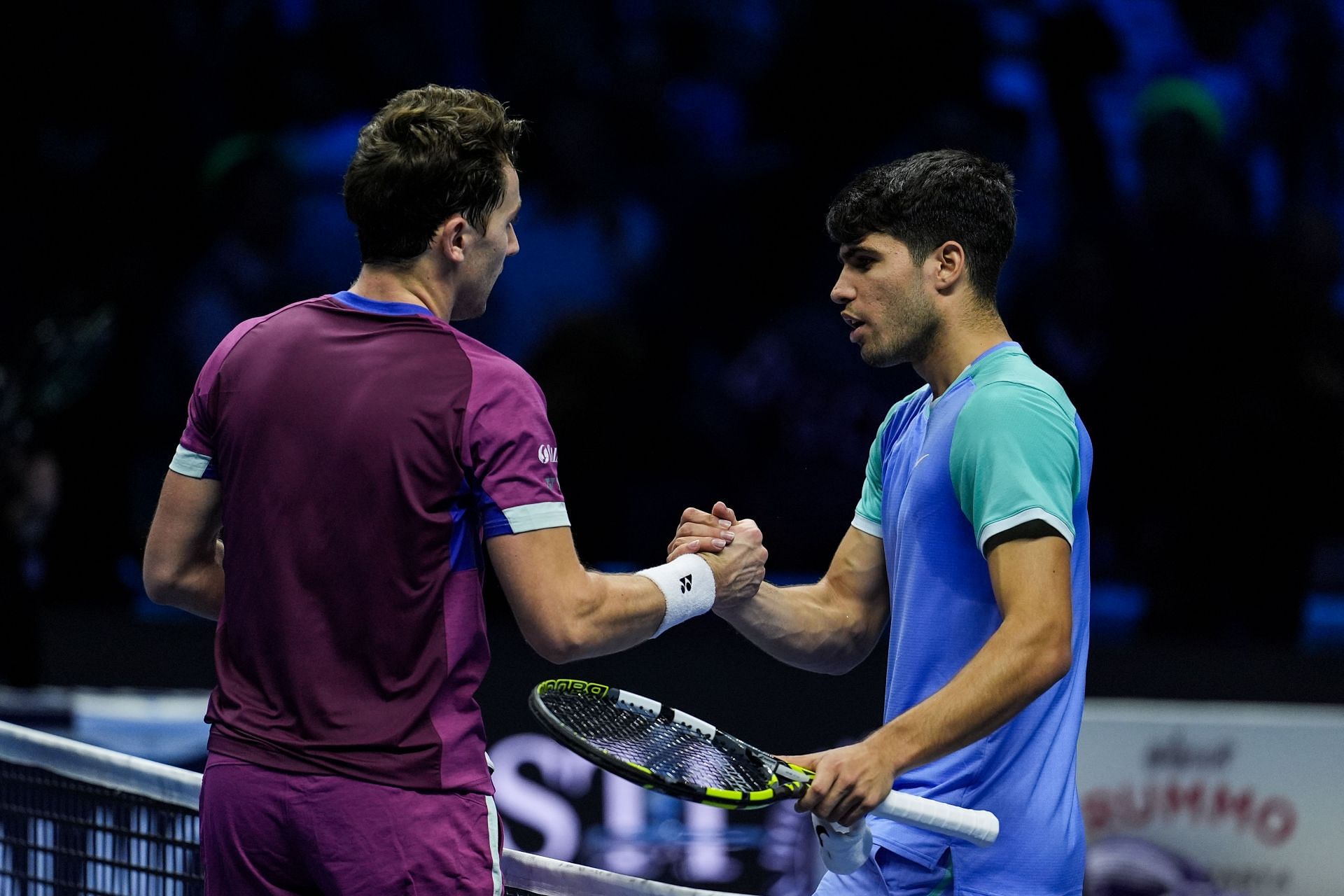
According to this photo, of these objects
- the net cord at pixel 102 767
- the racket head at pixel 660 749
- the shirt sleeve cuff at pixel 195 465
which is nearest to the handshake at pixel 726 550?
the racket head at pixel 660 749

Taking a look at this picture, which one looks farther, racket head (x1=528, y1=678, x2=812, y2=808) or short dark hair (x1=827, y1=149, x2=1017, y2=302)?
short dark hair (x1=827, y1=149, x2=1017, y2=302)

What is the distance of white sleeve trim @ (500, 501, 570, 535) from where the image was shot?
218 cm

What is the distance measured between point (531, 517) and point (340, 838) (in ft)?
1.62

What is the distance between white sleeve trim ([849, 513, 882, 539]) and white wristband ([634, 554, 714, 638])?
0.38m

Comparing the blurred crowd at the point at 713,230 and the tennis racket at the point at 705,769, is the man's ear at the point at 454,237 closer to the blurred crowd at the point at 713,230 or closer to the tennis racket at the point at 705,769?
the tennis racket at the point at 705,769

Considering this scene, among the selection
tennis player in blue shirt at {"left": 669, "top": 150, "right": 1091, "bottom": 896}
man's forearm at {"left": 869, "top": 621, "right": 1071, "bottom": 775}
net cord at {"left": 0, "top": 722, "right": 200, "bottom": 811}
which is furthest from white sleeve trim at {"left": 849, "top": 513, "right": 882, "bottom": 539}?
net cord at {"left": 0, "top": 722, "right": 200, "bottom": 811}

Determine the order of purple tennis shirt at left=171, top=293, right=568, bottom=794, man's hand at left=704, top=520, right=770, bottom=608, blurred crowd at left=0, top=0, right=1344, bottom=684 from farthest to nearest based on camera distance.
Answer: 1. blurred crowd at left=0, top=0, right=1344, bottom=684
2. man's hand at left=704, top=520, right=770, bottom=608
3. purple tennis shirt at left=171, top=293, right=568, bottom=794

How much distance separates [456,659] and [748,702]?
3.92 metres

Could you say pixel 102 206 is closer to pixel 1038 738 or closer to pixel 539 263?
pixel 539 263

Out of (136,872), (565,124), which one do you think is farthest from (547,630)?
(565,124)

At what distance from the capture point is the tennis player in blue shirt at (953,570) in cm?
226

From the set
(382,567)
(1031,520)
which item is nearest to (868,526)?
(1031,520)

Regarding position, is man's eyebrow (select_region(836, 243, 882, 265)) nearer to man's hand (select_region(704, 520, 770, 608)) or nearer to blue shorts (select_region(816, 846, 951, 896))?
man's hand (select_region(704, 520, 770, 608))

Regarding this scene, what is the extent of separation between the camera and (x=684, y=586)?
260 cm
